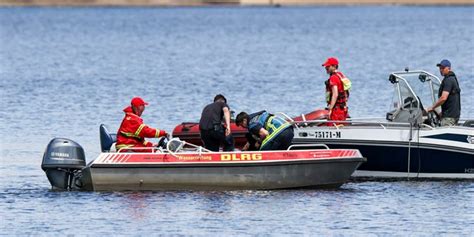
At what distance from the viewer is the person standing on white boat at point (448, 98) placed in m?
25.1

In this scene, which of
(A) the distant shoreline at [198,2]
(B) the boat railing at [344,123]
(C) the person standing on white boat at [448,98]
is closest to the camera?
(B) the boat railing at [344,123]

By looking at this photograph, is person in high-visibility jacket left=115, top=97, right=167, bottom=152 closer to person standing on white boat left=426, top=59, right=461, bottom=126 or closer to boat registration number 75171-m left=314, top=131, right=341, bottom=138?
boat registration number 75171-m left=314, top=131, right=341, bottom=138

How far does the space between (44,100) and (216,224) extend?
75.0 ft

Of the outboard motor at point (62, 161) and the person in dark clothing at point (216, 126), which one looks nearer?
the outboard motor at point (62, 161)

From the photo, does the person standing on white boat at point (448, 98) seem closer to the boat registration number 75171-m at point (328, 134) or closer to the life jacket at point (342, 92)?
the life jacket at point (342, 92)

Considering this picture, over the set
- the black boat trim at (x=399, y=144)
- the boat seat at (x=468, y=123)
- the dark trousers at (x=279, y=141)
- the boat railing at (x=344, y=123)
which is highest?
the boat railing at (x=344, y=123)

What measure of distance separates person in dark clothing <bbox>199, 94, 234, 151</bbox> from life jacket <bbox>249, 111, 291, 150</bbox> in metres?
0.49

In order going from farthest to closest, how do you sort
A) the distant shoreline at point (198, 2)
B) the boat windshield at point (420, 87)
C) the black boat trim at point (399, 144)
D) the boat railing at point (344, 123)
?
1. the distant shoreline at point (198, 2)
2. the boat windshield at point (420, 87)
3. the boat railing at point (344, 123)
4. the black boat trim at point (399, 144)

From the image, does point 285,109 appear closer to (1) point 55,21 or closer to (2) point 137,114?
(2) point 137,114

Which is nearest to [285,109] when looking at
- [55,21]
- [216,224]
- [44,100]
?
[44,100]

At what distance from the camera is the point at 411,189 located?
24.3 metres

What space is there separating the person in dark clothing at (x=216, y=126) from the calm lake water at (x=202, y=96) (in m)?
1.12

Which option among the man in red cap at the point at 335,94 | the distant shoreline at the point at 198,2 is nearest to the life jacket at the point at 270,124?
the man in red cap at the point at 335,94

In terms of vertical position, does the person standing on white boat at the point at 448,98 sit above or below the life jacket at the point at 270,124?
above
